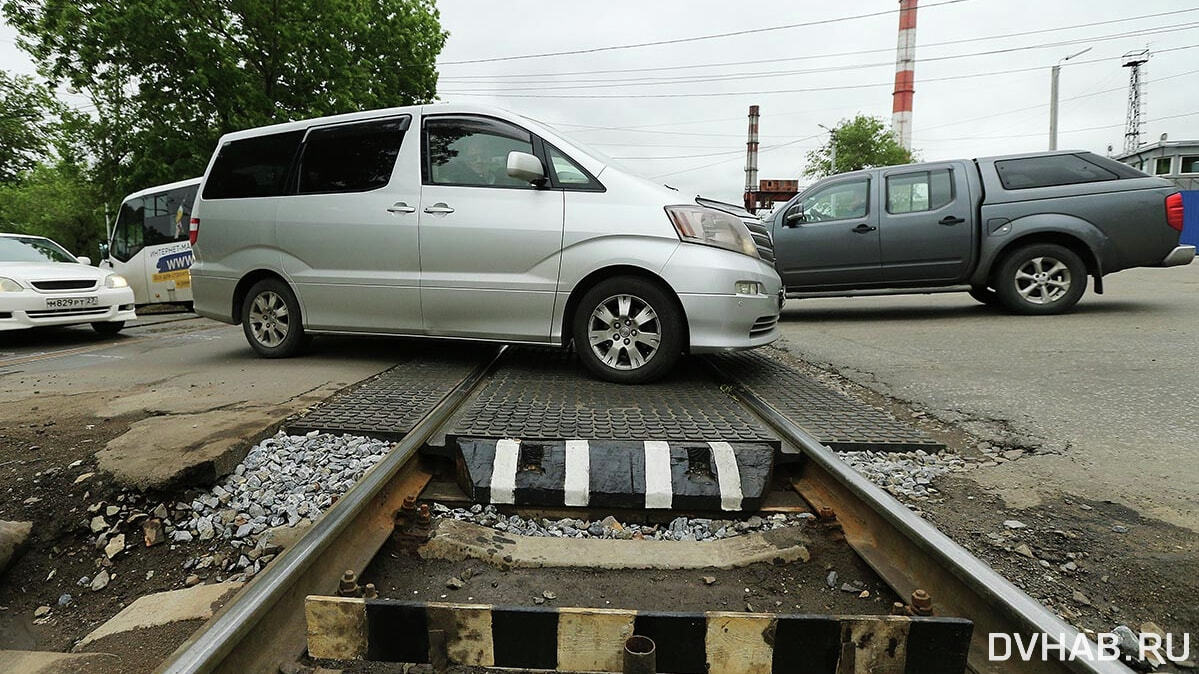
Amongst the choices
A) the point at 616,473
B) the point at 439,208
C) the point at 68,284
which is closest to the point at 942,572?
the point at 616,473

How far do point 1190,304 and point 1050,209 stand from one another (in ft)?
9.43

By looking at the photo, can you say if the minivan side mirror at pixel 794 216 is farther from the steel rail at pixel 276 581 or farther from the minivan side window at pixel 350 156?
the steel rail at pixel 276 581

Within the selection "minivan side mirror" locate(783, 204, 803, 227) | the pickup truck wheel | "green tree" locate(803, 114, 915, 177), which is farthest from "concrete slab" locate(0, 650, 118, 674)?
"green tree" locate(803, 114, 915, 177)

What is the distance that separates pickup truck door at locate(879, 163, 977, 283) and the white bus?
1276 centimetres

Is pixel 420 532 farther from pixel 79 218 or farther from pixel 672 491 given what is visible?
pixel 79 218

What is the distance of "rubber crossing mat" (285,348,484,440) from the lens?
3.38m

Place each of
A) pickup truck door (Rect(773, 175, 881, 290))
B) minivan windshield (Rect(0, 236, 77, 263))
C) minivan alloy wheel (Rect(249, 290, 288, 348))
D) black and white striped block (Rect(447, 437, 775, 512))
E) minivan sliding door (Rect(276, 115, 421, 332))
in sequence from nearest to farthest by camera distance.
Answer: black and white striped block (Rect(447, 437, 775, 512)) → minivan sliding door (Rect(276, 115, 421, 332)) → minivan alloy wheel (Rect(249, 290, 288, 348)) → pickup truck door (Rect(773, 175, 881, 290)) → minivan windshield (Rect(0, 236, 77, 263))

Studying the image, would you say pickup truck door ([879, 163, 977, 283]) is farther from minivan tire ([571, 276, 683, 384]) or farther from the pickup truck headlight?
minivan tire ([571, 276, 683, 384])

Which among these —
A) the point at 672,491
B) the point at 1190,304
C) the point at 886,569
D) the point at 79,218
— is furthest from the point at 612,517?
the point at 79,218

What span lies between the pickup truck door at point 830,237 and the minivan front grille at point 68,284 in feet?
29.9

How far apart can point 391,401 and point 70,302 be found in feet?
24.0

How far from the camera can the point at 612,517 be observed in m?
2.59

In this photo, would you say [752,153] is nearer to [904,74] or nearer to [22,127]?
[904,74]

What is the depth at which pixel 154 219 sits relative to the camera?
13.6m
